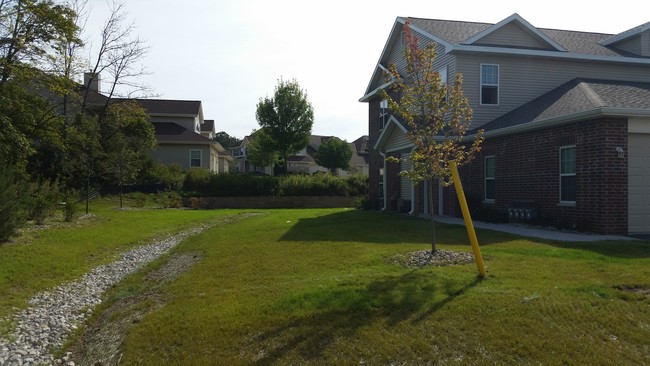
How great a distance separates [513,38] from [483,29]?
1500 millimetres

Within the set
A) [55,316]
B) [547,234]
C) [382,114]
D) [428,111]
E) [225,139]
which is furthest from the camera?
[225,139]

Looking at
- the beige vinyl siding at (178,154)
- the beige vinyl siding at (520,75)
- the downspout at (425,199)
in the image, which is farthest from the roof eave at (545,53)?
the beige vinyl siding at (178,154)

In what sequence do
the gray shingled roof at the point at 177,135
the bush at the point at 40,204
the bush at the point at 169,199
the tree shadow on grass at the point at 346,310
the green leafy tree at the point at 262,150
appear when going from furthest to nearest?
1. the green leafy tree at the point at 262,150
2. the gray shingled roof at the point at 177,135
3. the bush at the point at 169,199
4. the bush at the point at 40,204
5. the tree shadow on grass at the point at 346,310

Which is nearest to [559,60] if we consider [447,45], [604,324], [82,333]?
[447,45]

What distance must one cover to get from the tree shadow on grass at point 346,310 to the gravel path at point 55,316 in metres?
2.52

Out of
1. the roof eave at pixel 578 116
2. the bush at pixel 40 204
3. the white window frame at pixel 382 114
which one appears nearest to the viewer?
the roof eave at pixel 578 116

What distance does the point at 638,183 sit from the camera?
13578mm

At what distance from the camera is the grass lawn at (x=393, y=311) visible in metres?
5.33

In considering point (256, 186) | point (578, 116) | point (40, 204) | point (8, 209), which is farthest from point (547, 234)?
point (256, 186)

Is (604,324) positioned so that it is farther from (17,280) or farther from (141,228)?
(141,228)

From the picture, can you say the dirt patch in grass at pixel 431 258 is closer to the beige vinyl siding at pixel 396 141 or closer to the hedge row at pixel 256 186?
the beige vinyl siding at pixel 396 141

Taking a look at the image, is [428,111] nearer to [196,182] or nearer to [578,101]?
[578,101]

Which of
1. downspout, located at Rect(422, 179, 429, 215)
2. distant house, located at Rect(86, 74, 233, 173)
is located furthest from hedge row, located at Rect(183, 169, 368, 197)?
downspout, located at Rect(422, 179, 429, 215)

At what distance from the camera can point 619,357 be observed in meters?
5.14
